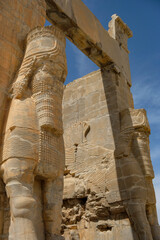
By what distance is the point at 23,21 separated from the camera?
409 cm

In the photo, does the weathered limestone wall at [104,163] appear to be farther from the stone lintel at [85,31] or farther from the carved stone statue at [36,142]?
the carved stone statue at [36,142]

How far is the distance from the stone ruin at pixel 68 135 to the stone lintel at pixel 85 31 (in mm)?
25

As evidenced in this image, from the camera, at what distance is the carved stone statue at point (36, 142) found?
112 inches

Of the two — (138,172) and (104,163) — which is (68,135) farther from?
(138,172)

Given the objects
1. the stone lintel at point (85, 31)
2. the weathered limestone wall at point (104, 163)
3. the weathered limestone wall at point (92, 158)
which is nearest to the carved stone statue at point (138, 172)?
the weathered limestone wall at point (104, 163)

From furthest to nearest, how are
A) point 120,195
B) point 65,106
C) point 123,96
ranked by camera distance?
point 65,106 → point 123,96 → point 120,195

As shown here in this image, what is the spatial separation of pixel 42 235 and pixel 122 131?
380 cm

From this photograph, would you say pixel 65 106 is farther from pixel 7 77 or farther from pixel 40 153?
pixel 40 153

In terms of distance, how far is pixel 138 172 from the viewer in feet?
19.7

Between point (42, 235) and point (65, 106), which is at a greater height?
point (65, 106)

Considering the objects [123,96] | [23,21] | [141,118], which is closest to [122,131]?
[141,118]

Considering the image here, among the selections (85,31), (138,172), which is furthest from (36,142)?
(85,31)

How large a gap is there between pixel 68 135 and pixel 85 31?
99.3 inches

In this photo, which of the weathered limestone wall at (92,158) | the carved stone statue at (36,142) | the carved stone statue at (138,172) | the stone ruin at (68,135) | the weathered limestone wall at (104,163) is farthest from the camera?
the weathered limestone wall at (92,158)
